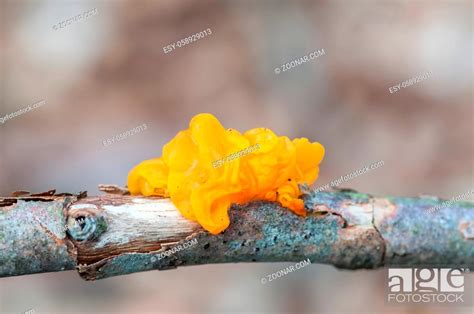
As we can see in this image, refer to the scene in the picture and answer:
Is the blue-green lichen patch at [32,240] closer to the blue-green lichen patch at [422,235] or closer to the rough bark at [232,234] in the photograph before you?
the rough bark at [232,234]

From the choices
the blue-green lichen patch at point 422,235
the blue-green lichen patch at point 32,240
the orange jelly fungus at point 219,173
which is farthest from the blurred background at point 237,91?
the blue-green lichen patch at point 32,240

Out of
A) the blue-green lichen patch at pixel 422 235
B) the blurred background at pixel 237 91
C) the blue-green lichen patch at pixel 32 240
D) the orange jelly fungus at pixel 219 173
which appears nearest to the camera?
the blue-green lichen patch at pixel 32 240

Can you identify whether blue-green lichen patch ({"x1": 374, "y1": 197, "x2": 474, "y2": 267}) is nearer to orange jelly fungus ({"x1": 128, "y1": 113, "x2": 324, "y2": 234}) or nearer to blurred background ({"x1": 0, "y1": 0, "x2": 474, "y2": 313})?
orange jelly fungus ({"x1": 128, "y1": 113, "x2": 324, "y2": 234})

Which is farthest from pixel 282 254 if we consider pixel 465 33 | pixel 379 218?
pixel 465 33

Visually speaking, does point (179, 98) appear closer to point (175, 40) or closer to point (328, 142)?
point (175, 40)

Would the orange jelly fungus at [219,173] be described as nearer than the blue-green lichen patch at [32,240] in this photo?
No

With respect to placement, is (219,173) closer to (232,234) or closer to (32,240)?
(232,234)
